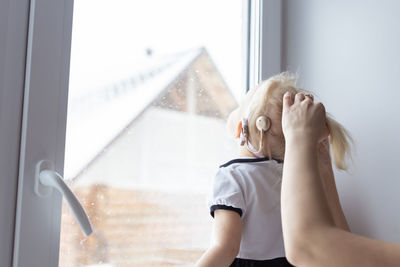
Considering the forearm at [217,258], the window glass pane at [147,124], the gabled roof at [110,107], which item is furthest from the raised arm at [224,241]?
the gabled roof at [110,107]

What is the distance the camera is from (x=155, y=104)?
109cm

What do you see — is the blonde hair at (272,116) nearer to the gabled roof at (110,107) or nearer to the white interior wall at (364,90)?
the white interior wall at (364,90)

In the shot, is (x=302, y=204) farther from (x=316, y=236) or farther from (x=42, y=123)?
(x=42, y=123)

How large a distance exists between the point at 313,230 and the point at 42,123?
18.9 inches

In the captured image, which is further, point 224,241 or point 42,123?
point 224,241

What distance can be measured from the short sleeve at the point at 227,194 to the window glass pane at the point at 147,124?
0.14 meters

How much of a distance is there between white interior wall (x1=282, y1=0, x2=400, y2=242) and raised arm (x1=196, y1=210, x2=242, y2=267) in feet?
1.19

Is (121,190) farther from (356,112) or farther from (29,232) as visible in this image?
(356,112)

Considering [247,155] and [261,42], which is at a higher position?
[261,42]

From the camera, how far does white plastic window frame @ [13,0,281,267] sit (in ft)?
2.60

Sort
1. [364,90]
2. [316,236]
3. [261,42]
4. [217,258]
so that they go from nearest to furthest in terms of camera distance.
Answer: [316,236] → [217,258] → [364,90] → [261,42]

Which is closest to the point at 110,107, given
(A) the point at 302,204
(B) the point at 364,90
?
(A) the point at 302,204

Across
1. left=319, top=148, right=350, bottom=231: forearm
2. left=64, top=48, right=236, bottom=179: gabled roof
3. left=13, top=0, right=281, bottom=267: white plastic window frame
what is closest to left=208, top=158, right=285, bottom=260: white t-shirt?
left=319, top=148, right=350, bottom=231: forearm

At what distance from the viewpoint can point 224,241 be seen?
36.5 inches
